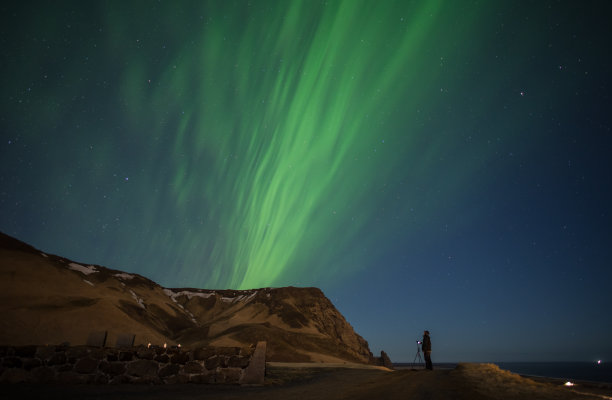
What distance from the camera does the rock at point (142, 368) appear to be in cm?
865

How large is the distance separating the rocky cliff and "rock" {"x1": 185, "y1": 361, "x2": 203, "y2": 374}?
21.2 meters

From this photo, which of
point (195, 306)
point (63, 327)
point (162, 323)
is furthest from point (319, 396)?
point (195, 306)

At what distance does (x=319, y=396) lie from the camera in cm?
773

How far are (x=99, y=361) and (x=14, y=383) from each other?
5.85ft

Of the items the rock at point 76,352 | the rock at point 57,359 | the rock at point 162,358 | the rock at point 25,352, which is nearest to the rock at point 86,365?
the rock at point 76,352

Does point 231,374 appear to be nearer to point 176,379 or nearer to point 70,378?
point 176,379

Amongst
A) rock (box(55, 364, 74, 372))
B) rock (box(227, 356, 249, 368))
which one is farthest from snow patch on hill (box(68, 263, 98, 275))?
rock (box(227, 356, 249, 368))

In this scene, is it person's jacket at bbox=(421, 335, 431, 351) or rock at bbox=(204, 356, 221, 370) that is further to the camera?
person's jacket at bbox=(421, 335, 431, 351)

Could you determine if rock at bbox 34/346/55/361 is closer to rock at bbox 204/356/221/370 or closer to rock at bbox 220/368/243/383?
rock at bbox 204/356/221/370

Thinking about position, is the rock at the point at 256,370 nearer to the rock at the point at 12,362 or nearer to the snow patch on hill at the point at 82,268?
the rock at the point at 12,362

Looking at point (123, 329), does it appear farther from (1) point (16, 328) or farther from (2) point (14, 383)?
(2) point (14, 383)

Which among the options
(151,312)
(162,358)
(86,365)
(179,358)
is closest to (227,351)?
(179,358)

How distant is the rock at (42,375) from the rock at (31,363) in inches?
3.7

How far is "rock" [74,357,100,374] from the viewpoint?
27.5 feet
